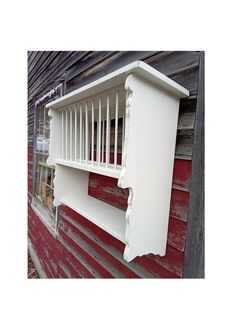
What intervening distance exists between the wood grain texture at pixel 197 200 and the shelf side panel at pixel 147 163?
9cm

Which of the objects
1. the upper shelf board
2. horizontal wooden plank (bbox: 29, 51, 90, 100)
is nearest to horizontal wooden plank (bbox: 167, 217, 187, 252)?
the upper shelf board

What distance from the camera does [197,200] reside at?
0.72 m

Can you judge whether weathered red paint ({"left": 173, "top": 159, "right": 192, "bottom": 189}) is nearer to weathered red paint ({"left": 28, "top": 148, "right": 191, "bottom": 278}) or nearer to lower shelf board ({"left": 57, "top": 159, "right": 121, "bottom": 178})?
weathered red paint ({"left": 28, "top": 148, "right": 191, "bottom": 278})

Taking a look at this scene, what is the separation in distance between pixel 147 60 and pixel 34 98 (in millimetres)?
2258

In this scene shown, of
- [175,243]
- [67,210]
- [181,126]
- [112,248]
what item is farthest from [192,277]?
[67,210]

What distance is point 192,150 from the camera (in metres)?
0.73

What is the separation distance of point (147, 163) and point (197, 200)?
255 millimetres

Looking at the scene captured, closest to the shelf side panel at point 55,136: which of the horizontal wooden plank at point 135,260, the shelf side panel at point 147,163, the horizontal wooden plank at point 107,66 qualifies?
the horizontal wooden plank at point 107,66

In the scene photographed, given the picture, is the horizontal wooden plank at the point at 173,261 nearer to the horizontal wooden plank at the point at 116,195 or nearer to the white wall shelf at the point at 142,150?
the white wall shelf at the point at 142,150

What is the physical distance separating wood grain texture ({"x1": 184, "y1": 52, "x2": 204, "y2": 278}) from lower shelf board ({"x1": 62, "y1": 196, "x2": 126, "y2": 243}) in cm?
28

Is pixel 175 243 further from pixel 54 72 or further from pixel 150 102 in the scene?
pixel 54 72

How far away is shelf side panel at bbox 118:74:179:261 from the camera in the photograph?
24.3 inches

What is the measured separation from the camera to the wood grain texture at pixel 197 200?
0.72 m

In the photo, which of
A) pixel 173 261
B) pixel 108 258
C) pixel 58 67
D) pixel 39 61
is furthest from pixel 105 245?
pixel 39 61
